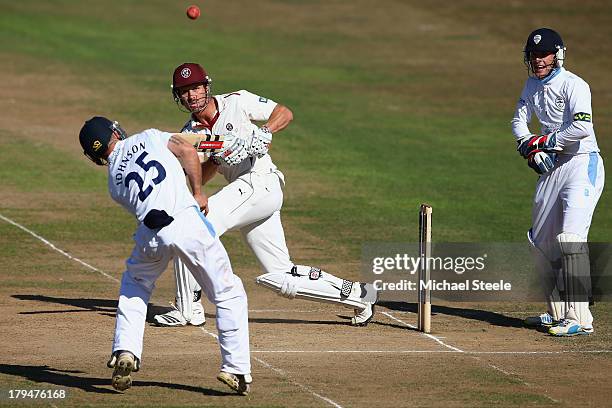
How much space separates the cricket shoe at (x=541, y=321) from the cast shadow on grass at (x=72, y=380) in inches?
145

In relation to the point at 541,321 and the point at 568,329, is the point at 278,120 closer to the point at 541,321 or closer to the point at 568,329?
the point at 541,321

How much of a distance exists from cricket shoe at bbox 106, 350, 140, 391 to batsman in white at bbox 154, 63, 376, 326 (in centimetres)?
232

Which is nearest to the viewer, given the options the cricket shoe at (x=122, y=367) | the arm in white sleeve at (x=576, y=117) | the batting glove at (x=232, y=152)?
the cricket shoe at (x=122, y=367)

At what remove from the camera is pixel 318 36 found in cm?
3244

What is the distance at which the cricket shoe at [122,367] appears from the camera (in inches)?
328

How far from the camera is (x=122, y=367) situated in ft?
27.3

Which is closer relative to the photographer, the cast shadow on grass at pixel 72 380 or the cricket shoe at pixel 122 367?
the cricket shoe at pixel 122 367

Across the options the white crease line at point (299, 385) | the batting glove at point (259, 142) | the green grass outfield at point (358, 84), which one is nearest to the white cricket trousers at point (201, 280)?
the white crease line at point (299, 385)

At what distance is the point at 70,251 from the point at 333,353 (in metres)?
5.37

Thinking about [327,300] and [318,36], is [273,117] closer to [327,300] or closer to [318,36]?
[327,300]

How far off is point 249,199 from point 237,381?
8.11ft

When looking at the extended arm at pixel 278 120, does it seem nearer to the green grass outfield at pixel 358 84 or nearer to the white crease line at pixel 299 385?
the white crease line at pixel 299 385

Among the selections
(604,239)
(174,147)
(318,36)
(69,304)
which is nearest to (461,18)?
(318,36)

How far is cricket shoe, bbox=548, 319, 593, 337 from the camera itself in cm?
1086
